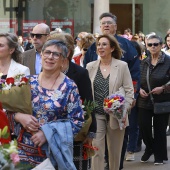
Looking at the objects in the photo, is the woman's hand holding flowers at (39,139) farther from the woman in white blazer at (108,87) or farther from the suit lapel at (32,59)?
the suit lapel at (32,59)

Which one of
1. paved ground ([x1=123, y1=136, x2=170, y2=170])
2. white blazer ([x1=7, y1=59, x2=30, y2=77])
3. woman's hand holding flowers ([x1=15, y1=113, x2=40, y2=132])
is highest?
white blazer ([x1=7, y1=59, x2=30, y2=77])

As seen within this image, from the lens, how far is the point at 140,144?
11.7 meters

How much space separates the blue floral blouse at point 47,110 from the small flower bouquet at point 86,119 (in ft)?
1.25

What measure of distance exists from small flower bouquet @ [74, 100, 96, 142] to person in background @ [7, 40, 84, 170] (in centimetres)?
36

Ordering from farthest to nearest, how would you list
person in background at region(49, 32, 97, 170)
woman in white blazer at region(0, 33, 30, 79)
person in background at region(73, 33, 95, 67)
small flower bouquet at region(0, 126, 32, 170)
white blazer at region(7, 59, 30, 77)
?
1. person in background at region(73, 33, 95, 67)
2. woman in white blazer at region(0, 33, 30, 79)
3. white blazer at region(7, 59, 30, 77)
4. person in background at region(49, 32, 97, 170)
5. small flower bouquet at region(0, 126, 32, 170)

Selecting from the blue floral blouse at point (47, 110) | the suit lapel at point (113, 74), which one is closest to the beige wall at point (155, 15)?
the suit lapel at point (113, 74)

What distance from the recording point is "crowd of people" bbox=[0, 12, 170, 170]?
5332mm

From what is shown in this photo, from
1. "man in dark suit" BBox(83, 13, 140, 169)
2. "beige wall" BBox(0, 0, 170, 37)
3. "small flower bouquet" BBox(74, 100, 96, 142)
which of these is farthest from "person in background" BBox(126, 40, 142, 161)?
"beige wall" BBox(0, 0, 170, 37)

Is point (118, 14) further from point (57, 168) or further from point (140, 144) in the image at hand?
point (57, 168)

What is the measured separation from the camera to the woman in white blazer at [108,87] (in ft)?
26.1

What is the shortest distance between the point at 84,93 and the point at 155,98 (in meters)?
4.27

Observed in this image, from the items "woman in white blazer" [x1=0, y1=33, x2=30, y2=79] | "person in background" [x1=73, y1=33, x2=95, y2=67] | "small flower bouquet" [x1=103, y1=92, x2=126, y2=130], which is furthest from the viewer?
"person in background" [x1=73, y1=33, x2=95, y2=67]

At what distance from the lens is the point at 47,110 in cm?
534

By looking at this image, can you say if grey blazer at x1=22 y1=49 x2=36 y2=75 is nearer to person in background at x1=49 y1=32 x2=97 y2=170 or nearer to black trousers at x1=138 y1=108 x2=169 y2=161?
person in background at x1=49 y1=32 x2=97 y2=170
